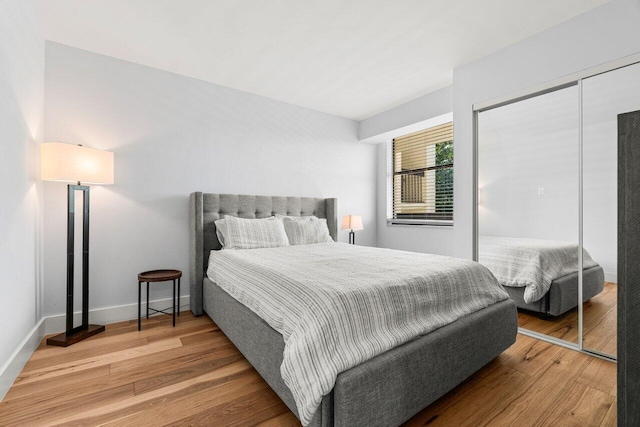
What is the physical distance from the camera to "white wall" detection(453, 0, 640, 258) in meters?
2.03

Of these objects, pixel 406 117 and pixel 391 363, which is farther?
pixel 406 117

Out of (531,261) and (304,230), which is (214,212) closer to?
(304,230)

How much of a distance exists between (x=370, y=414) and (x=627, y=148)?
129 cm

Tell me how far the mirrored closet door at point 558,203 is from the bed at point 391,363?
65 cm

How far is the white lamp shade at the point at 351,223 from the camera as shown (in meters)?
4.10

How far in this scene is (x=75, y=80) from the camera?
2.58 m

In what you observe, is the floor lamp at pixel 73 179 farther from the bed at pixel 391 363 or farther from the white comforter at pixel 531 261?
the white comforter at pixel 531 261

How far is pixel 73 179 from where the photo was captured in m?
2.22

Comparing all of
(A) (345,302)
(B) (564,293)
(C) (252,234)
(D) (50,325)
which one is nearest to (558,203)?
(B) (564,293)

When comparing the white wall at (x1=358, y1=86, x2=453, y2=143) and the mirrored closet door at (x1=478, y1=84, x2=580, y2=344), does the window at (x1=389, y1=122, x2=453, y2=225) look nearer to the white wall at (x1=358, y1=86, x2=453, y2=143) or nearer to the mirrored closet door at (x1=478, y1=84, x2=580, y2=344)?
the white wall at (x1=358, y1=86, x2=453, y2=143)

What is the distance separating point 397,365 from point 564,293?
6.30 feet

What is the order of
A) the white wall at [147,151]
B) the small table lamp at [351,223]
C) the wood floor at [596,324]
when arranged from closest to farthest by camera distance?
the wood floor at [596,324] → the white wall at [147,151] → the small table lamp at [351,223]

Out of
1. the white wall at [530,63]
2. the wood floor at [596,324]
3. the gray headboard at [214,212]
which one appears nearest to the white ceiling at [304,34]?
the white wall at [530,63]

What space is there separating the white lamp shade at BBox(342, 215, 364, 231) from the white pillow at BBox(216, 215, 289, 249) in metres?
1.15
